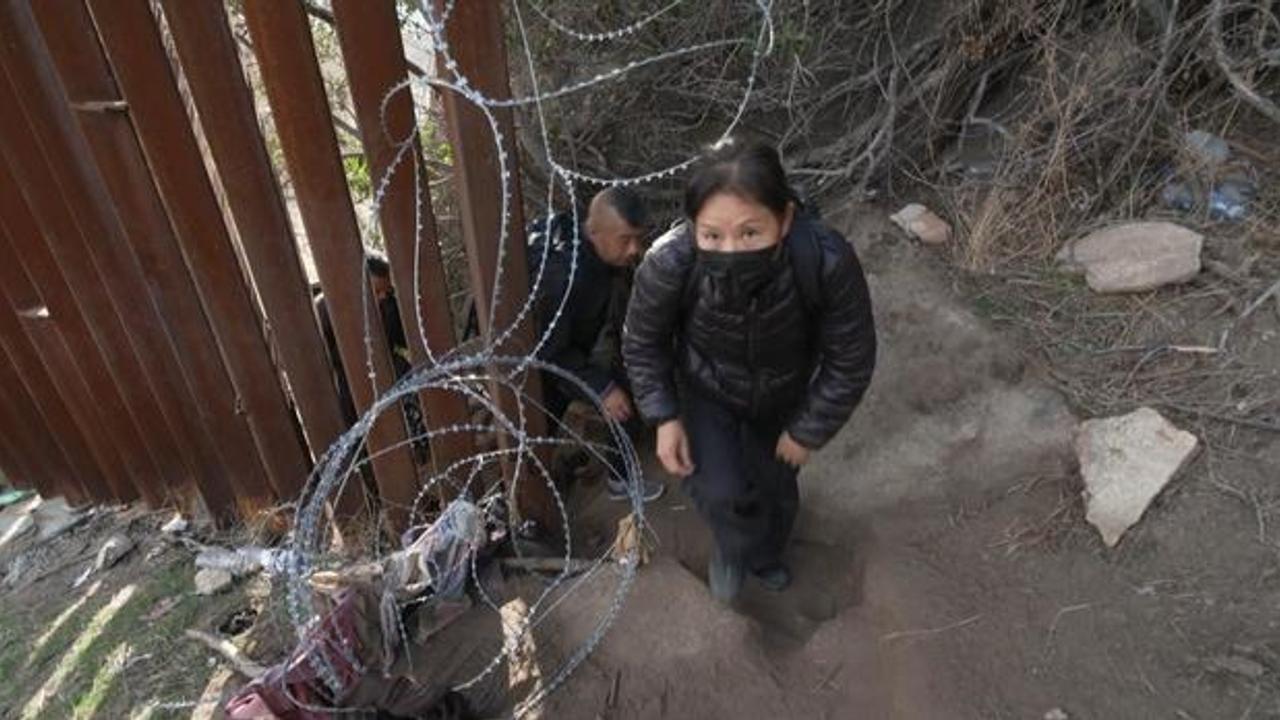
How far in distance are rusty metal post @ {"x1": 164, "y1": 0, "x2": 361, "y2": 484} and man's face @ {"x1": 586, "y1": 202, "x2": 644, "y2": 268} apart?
3.38 ft

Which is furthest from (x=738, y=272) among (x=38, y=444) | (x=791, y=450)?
(x=38, y=444)

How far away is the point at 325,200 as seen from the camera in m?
2.55

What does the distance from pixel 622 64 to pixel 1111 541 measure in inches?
125

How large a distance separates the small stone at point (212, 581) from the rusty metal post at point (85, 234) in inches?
18.6

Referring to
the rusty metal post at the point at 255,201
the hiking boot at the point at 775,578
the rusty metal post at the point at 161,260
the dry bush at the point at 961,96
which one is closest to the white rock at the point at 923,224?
the dry bush at the point at 961,96

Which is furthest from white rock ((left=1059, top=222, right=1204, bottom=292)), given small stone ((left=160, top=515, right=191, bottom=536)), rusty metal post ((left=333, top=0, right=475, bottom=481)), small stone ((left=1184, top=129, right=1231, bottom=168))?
small stone ((left=160, top=515, right=191, bottom=536))

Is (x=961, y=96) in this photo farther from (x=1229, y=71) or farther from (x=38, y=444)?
(x=38, y=444)

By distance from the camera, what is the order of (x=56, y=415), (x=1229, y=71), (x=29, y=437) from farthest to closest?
(x=29, y=437) → (x=56, y=415) → (x=1229, y=71)

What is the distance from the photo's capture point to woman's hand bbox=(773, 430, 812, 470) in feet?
8.49

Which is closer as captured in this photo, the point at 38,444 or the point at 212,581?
the point at 212,581

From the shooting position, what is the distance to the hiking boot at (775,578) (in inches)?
116

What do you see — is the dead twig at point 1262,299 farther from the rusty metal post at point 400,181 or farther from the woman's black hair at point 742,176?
the rusty metal post at point 400,181

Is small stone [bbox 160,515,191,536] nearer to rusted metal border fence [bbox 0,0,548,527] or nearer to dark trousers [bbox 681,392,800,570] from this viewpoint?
rusted metal border fence [bbox 0,0,548,527]

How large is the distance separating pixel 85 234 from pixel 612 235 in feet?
5.94
